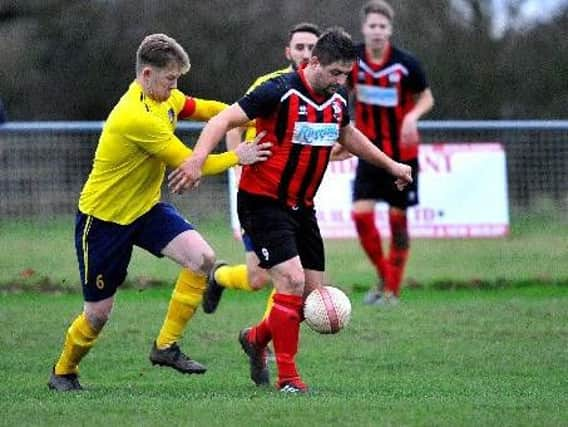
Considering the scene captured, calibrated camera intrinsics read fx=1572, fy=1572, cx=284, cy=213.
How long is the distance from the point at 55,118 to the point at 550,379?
77.6 feet

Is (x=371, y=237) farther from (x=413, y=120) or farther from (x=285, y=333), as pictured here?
(x=285, y=333)

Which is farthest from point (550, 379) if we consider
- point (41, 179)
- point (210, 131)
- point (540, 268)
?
point (41, 179)

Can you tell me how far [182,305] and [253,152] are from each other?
41.2 inches

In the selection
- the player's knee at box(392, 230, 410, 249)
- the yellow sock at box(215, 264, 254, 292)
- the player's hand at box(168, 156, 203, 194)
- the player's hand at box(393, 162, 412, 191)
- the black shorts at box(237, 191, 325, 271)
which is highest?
the player's hand at box(168, 156, 203, 194)

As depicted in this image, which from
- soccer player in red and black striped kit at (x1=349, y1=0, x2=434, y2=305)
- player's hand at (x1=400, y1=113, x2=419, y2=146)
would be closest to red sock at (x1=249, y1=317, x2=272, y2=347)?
player's hand at (x1=400, y1=113, x2=419, y2=146)

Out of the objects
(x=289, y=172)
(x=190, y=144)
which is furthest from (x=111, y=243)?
(x=190, y=144)

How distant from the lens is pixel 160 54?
26.8ft

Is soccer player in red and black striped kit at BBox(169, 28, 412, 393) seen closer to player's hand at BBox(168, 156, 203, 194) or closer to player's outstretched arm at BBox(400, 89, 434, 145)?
player's hand at BBox(168, 156, 203, 194)

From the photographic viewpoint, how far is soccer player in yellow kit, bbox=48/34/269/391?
8.25 metres

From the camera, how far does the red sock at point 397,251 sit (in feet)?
42.5

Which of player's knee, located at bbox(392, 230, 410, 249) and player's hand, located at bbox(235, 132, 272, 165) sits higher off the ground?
player's hand, located at bbox(235, 132, 272, 165)

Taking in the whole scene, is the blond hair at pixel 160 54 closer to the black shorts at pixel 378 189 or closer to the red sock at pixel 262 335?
the red sock at pixel 262 335

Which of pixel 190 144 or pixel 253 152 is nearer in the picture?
pixel 253 152

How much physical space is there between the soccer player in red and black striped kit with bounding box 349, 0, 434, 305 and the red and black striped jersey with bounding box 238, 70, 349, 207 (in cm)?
448
